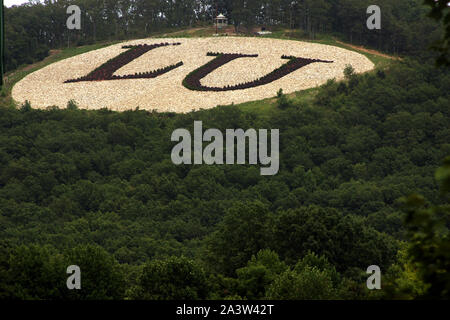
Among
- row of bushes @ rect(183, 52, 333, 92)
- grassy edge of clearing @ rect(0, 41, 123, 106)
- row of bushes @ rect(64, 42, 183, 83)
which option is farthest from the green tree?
grassy edge of clearing @ rect(0, 41, 123, 106)

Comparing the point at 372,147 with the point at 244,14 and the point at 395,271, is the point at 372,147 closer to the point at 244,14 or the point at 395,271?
the point at 244,14

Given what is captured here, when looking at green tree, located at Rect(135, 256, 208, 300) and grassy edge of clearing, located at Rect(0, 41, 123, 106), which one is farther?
grassy edge of clearing, located at Rect(0, 41, 123, 106)

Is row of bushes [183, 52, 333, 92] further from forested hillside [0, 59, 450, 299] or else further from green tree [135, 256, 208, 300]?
green tree [135, 256, 208, 300]

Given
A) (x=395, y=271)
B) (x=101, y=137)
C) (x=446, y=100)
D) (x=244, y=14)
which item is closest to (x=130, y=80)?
(x=101, y=137)

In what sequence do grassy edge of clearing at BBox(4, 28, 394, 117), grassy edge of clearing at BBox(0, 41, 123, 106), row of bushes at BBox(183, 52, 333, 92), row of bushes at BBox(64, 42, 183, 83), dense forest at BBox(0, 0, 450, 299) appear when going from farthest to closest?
grassy edge of clearing at BBox(0, 41, 123, 106) → row of bushes at BBox(64, 42, 183, 83) → row of bushes at BBox(183, 52, 333, 92) → grassy edge of clearing at BBox(4, 28, 394, 117) → dense forest at BBox(0, 0, 450, 299)

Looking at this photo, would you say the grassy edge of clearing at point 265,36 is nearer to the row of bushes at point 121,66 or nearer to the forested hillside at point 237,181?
the forested hillside at point 237,181

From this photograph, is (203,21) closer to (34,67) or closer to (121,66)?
(34,67)

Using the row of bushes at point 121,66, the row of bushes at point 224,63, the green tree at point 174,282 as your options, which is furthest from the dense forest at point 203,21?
the green tree at point 174,282
